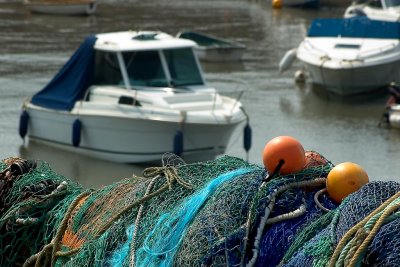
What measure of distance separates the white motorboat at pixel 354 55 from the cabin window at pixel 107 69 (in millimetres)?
7152

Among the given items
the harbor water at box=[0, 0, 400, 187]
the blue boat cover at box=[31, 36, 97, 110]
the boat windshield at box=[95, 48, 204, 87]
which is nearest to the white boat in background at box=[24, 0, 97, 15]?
the harbor water at box=[0, 0, 400, 187]

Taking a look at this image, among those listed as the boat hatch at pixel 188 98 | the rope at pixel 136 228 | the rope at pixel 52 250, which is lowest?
the boat hatch at pixel 188 98

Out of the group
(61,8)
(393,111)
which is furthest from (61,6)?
(393,111)

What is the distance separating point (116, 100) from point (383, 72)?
8.94 metres

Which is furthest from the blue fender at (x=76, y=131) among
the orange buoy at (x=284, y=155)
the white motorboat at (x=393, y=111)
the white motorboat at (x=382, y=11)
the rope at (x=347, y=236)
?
the rope at (x=347, y=236)

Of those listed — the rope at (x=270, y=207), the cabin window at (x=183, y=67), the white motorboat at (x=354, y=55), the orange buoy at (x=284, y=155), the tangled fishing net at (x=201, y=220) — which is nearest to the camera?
the tangled fishing net at (x=201, y=220)

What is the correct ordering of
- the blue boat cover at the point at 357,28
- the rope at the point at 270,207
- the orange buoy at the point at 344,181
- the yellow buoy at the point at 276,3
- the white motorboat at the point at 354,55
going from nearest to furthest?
the rope at the point at 270,207
the orange buoy at the point at 344,181
the white motorboat at the point at 354,55
the blue boat cover at the point at 357,28
the yellow buoy at the point at 276,3

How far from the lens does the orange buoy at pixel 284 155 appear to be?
4656 mm

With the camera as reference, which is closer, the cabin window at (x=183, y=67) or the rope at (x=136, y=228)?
the rope at (x=136, y=228)

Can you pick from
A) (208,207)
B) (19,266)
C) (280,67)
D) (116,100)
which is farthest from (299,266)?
(280,67)

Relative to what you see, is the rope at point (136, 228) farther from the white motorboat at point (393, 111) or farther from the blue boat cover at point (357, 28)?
the blue boat cover at point (357, 28)

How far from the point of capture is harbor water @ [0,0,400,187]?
17.3 metres

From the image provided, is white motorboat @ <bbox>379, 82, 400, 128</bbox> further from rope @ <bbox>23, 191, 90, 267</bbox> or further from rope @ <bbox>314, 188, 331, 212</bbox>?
rope @ <bbox>314, 188, 331, 212</bbox>

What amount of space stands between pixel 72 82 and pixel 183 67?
2022mm
